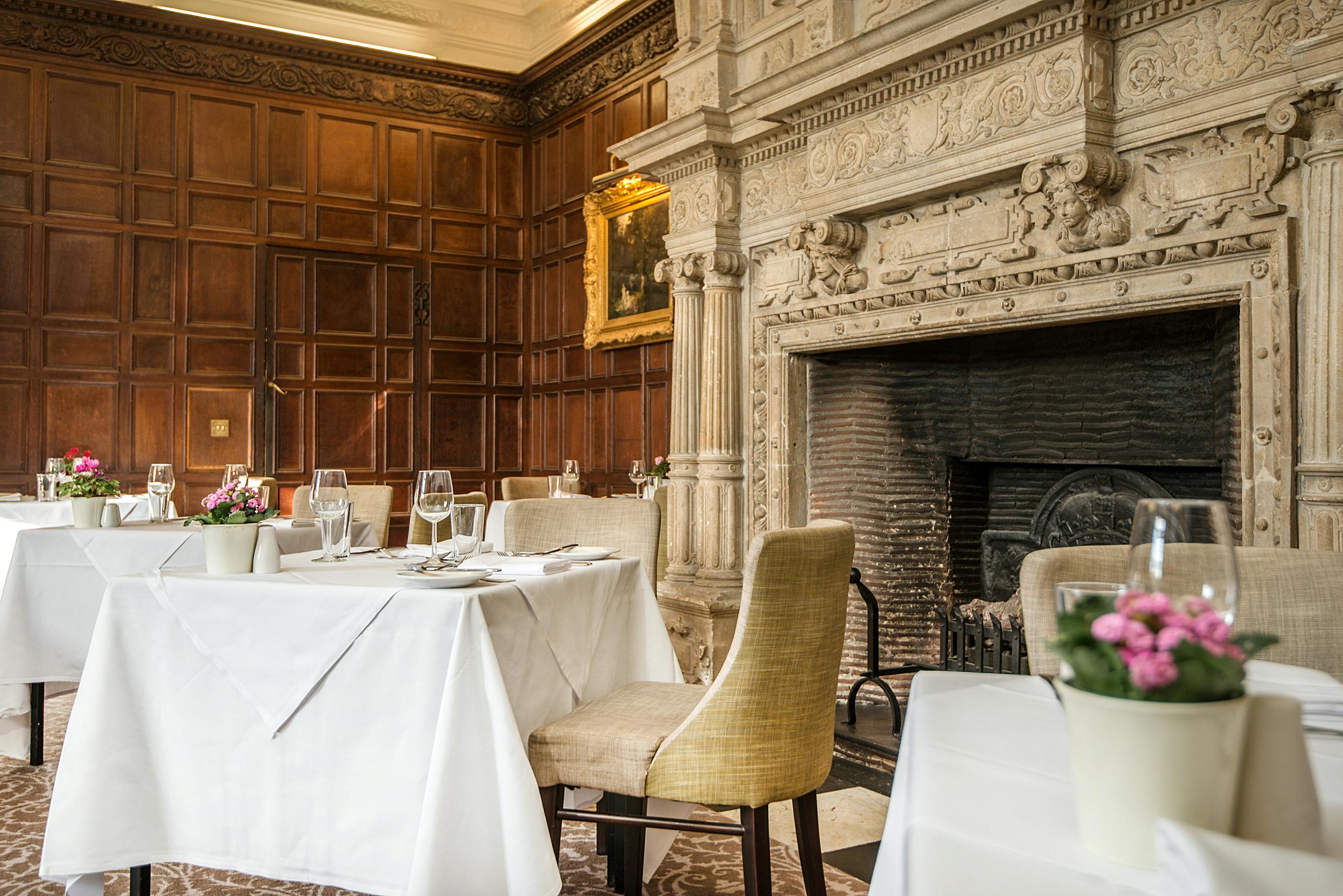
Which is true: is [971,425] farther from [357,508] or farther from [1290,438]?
[357,508]

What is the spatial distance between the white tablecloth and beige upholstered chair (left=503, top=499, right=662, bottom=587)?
202cm

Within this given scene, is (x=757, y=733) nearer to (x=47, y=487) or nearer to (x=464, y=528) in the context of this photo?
(x=464, y=528)

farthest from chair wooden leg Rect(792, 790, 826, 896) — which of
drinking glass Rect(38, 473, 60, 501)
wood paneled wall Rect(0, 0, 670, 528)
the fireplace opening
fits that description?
wood paneled wall Rect(0, 0, 670, 528)

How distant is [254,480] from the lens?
7.21m

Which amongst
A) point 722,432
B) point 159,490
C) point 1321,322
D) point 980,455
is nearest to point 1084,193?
point 1321,322

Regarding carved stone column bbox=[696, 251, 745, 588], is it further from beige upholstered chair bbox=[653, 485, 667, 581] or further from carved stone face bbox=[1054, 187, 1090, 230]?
carved stone face bbox=[1054, 187, 1090, 230]

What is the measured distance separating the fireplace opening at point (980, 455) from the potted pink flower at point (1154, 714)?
3407 millimetres

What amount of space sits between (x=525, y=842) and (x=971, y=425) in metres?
3.29

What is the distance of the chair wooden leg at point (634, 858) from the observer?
2.32 m

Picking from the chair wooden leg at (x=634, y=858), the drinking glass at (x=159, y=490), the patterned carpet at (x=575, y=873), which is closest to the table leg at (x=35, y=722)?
the patterned carpet at (x=575, y=873)

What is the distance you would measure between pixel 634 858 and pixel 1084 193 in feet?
8.27

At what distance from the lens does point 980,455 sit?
4.59 m

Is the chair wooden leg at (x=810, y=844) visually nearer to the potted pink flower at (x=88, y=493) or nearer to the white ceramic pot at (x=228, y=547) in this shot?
the white ceramic pot at (x=228, y=547)

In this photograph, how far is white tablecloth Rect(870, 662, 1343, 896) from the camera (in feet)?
2.44
